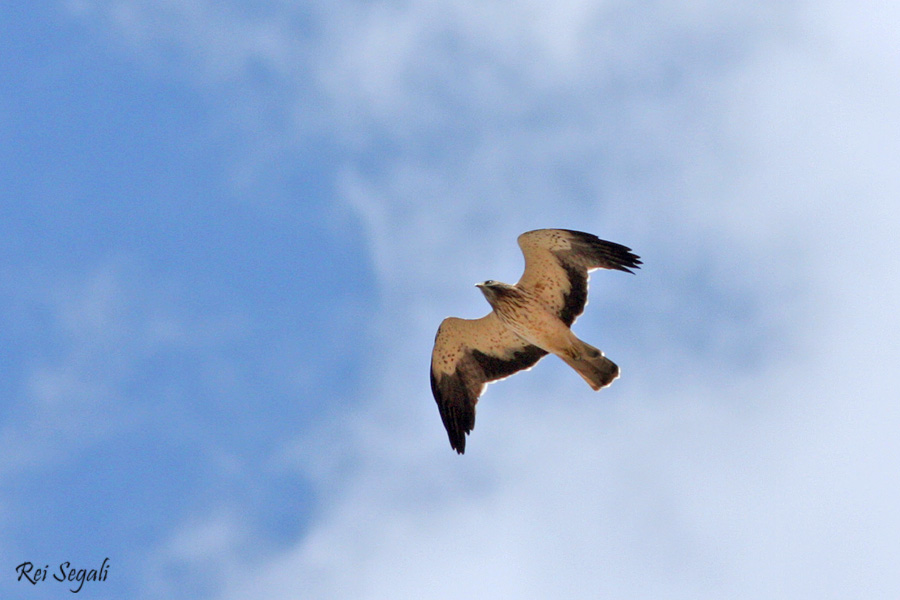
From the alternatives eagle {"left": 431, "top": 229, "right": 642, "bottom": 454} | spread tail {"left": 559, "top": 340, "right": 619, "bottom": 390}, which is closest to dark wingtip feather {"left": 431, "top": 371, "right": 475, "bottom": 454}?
eagle {"left": 431, "top": 229, "right": 642, "bottom": 454}

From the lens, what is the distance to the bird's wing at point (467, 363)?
48.3ft

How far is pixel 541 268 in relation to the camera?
1420 centimetres

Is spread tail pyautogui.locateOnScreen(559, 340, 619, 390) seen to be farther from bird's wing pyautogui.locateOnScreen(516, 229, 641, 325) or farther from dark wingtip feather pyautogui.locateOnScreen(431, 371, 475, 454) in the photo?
dark wingtip feather pyautogui.locateOnScreen(431, 371, 475, 454)

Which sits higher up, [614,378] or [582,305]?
[582,305]

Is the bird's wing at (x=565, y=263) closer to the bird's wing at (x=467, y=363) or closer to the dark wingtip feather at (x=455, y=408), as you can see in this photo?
the bird's wing at (x=467, y=363)

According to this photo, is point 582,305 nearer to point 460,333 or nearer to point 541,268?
point 541,268

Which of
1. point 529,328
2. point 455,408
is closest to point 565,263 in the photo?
point 529,328

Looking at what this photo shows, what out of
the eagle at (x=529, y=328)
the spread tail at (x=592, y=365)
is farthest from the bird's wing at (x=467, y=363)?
the spread tail at (x=592, y=365)

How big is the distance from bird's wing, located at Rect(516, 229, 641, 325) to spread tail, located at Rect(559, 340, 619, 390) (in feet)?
1.42

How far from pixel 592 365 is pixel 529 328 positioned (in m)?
1.04

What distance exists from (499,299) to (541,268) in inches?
29.9

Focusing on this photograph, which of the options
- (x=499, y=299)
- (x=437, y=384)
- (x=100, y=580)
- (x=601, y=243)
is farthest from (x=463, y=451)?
(x=100, y=580)

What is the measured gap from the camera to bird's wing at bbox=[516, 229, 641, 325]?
1392cm

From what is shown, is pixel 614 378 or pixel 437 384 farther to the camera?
pixel 437 384
